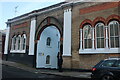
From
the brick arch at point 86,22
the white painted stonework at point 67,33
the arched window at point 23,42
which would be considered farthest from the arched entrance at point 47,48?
the brick arch at point 86,22

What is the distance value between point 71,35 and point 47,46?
20.3 ft

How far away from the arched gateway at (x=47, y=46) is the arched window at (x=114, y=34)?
7123 millimetres

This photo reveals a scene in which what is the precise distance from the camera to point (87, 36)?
14.4m

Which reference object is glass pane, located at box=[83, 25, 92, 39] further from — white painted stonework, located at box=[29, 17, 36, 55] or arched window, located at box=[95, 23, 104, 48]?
white painted stonework, located at box=[29, 17, 36, 55]

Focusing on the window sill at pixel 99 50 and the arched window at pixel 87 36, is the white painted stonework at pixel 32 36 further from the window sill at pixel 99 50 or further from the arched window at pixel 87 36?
the arched window at pixel 87 36

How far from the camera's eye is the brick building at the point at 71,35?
13055mm

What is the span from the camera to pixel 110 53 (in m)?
12.5

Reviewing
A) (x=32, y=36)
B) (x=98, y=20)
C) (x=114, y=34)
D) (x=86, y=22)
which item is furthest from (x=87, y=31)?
(x=32, y=36)

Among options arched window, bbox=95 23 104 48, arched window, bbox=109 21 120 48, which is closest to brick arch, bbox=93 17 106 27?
arched window, bbox=95 23 104 48

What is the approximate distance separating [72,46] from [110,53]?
4058 millimetres

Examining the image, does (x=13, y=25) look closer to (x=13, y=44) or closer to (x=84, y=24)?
(x=13, y=44)

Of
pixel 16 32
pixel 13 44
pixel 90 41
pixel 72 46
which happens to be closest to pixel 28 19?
pixel 16 32

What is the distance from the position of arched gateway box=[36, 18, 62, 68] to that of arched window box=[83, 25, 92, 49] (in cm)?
457

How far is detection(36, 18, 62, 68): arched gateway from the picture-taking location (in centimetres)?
1927
